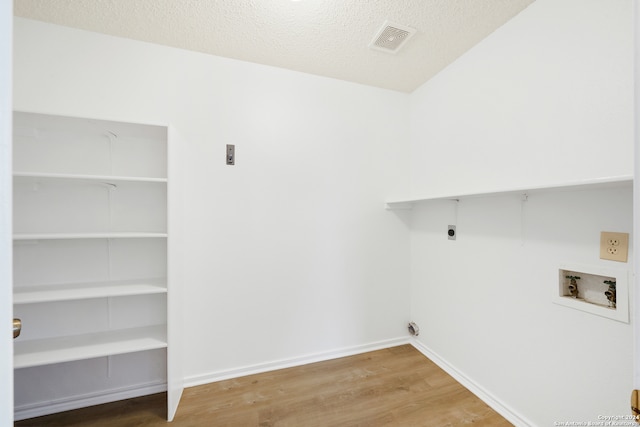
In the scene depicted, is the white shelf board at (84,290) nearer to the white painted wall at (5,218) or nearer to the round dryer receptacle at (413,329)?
the white painted wall at (5,218)

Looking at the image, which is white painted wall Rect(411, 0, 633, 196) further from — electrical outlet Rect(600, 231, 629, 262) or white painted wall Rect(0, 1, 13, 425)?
white painted wall Rect(0, 1, 13, 425)

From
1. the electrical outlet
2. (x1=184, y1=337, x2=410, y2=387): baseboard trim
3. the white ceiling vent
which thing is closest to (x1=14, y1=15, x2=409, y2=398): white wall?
(x1=184, y1=337, x2=410, y2=387): baseboard trim

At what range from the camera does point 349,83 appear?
216cm

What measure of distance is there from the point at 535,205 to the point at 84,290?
264 centimetres

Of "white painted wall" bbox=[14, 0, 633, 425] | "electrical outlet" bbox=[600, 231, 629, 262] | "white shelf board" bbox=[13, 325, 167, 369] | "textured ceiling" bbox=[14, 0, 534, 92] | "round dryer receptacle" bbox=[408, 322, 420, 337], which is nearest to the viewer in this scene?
"electrical outlet" bbox=[600, 231, 629, 262]

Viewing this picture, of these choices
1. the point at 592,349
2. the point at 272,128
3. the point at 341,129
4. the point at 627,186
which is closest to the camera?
the point at 627,186

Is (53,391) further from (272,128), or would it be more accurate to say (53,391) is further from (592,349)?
(592,349)

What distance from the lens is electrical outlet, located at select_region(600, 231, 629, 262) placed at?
3.37ft

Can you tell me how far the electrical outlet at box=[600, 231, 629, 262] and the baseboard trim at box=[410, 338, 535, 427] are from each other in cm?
103

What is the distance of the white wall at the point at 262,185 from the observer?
1.62 meters

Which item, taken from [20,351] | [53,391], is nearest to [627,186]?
[20,351]

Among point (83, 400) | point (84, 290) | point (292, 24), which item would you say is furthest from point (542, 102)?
point (83, 400)

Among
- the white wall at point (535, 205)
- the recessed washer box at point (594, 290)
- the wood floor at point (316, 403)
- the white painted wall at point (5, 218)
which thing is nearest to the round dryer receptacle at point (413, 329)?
the white wall at point (535, 205)

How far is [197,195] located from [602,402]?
2.48m
